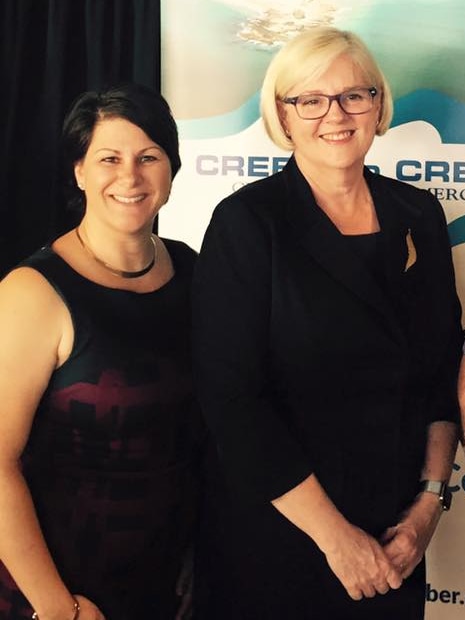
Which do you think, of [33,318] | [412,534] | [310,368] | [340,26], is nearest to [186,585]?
[412,534]

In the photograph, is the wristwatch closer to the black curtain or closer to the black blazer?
the black blazer

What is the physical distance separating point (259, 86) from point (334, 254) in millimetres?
529

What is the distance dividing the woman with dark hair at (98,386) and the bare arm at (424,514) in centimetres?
46

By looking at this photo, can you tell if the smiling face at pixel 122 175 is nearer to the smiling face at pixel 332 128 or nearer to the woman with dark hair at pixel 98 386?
the woman with dark hair at pixel 98 386

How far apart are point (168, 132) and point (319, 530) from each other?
812mm

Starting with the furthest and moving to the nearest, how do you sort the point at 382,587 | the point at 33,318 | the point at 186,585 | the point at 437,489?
the point at 186,585 < the point at 437,489 < the point at 382,587 < the point at 33,318

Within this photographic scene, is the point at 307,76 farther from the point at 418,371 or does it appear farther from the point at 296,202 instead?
→ the point at 418,371

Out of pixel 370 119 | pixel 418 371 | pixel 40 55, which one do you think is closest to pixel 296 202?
pixel 370 119

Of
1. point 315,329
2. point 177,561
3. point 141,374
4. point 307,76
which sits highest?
point 307,76

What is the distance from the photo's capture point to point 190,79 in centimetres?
163

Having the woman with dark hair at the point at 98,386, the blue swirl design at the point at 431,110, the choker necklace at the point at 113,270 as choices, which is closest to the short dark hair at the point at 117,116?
the woman with dark hair at the point at 98,386

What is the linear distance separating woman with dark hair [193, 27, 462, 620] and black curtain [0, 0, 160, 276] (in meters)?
0.40

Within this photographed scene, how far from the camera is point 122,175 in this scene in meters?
1.33

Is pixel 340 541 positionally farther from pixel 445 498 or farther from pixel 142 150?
pixel 142 150
